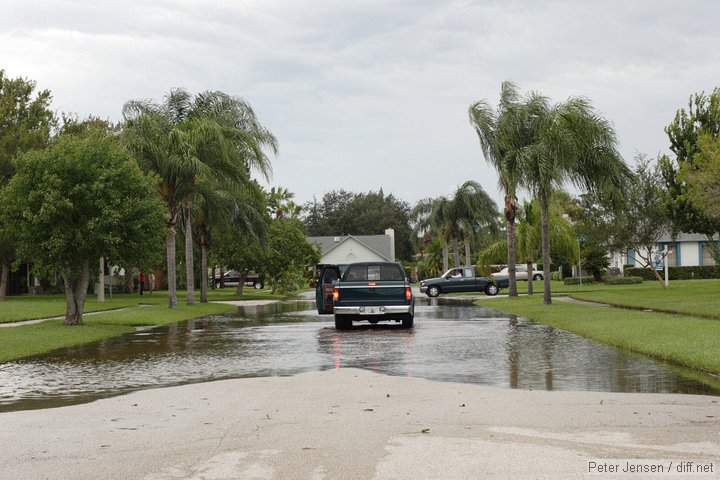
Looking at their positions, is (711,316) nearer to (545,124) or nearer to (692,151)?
(545,124)

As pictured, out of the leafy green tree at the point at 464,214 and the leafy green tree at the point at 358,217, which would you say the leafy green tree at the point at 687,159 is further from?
the leafy green tree at the point at 358,217

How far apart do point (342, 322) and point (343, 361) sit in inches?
334

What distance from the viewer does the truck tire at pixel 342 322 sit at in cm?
2328

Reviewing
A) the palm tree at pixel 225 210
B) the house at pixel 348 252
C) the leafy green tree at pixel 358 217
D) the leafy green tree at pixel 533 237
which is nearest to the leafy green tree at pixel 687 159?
the leafy green tree at pixel 533 237

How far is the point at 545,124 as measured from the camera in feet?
110

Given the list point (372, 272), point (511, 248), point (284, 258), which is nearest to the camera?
point (372, 272)

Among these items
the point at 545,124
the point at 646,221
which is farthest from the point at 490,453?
the point at 646,221

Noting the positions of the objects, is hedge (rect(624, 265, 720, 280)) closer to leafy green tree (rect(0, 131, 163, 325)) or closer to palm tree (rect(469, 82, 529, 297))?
palm tree (rect(469, 82, 529, 297))

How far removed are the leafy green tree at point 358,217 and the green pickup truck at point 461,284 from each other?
2761 inches

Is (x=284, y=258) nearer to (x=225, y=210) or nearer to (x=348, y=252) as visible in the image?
(x=225, y=210)

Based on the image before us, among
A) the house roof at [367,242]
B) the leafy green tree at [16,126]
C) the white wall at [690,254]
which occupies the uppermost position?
the leafy green tree at [16,126]

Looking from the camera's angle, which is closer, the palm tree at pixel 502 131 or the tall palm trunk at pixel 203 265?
the palm tree at pixel 502 131

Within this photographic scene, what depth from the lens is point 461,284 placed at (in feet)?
165

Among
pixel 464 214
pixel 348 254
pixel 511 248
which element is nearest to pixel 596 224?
pixel 511 248
